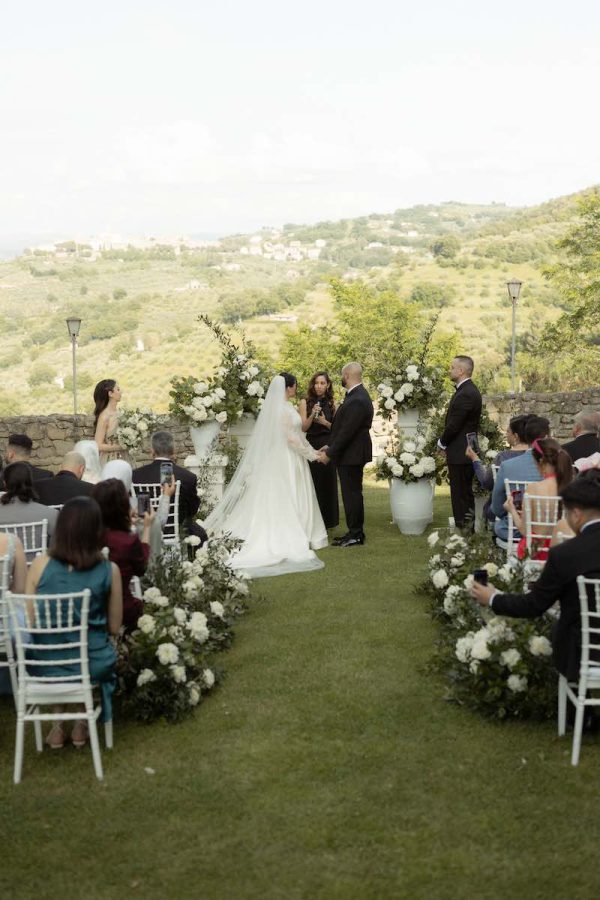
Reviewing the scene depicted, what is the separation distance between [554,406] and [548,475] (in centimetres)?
1126

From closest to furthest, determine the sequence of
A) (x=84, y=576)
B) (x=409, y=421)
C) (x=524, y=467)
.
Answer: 1. (x=84, y=576)
2. (x=524, y=467)
3. (x=409, y=421)

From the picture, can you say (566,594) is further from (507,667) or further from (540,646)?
(507,667)

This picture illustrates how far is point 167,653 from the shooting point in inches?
178

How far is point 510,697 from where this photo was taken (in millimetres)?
4457

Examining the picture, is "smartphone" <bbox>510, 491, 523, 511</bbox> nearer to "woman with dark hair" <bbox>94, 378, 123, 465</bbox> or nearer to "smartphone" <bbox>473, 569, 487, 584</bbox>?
"smartphone" <bbox>473, 569, 487, 584</bbox>

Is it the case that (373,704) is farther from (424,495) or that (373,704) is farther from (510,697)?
(424,495)

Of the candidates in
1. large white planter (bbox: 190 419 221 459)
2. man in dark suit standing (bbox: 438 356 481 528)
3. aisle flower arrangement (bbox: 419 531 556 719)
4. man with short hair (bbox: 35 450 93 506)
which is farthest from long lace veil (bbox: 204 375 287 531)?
aisle flower arrangement (bbox: 419 531 556 719)

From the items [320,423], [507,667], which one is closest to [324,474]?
[320,423]

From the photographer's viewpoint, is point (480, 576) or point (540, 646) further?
point (540, 646)

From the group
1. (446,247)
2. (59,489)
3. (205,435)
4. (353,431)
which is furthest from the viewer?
(446,247)

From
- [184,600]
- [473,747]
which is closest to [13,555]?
[184,600]

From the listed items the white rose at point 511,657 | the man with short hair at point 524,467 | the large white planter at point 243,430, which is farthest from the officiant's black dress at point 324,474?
the white rose at point 511,657

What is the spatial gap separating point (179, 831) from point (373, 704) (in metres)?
1.54

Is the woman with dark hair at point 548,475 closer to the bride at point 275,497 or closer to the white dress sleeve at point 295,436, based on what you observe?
the bride at point 275,497
